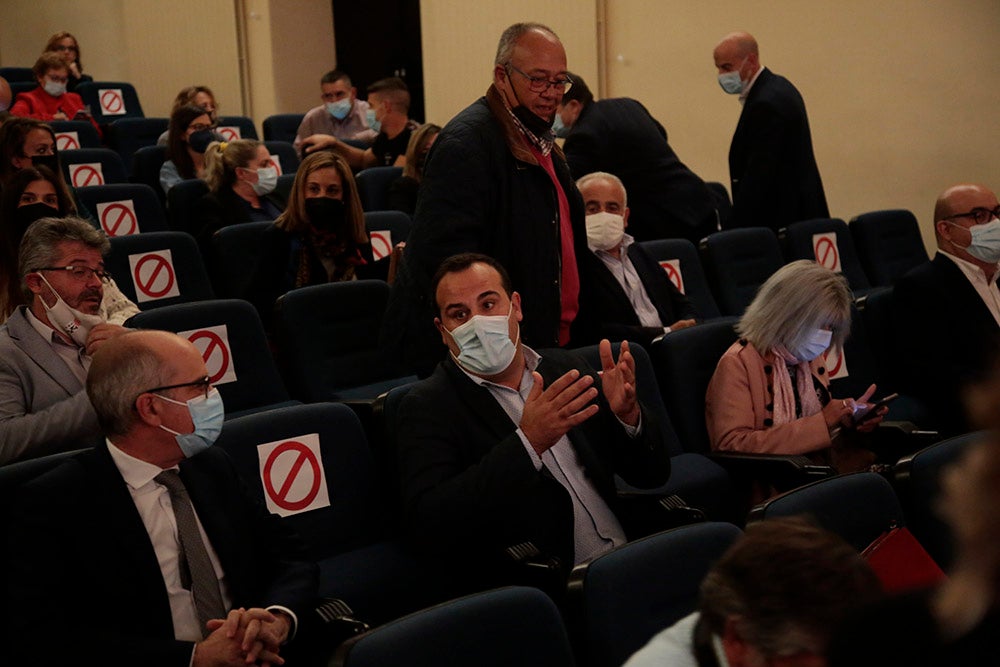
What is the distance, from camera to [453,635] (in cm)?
189

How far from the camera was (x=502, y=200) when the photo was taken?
3281 mm

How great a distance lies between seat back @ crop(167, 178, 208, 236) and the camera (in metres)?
5.88

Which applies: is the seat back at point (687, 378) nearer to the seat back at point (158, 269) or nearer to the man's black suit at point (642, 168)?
the man's black suit at point (642, 168)

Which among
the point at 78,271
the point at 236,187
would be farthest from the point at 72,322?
the point at 236,187

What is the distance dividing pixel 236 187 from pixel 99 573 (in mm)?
3620

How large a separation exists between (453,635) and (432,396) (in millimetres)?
952

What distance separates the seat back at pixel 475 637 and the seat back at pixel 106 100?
846 centimetres

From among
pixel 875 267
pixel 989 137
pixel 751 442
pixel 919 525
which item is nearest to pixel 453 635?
pixel 919 525

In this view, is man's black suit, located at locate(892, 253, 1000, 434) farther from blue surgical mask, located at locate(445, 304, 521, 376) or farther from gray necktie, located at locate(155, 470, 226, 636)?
gray necktie, located at locate(155, 470, 226, 636)

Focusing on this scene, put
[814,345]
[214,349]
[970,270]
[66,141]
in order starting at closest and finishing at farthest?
[814,345]
[214,349]
[970,270]
[66,141]

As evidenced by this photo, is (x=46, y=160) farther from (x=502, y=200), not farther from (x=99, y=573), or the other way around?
(x=99, y=573)

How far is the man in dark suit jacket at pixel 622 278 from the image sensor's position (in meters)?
4.27

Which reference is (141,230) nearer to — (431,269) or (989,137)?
(431,269)

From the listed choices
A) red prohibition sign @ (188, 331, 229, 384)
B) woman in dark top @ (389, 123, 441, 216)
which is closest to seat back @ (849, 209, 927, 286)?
woman in dark top @ (389, 123, 441, 216)
